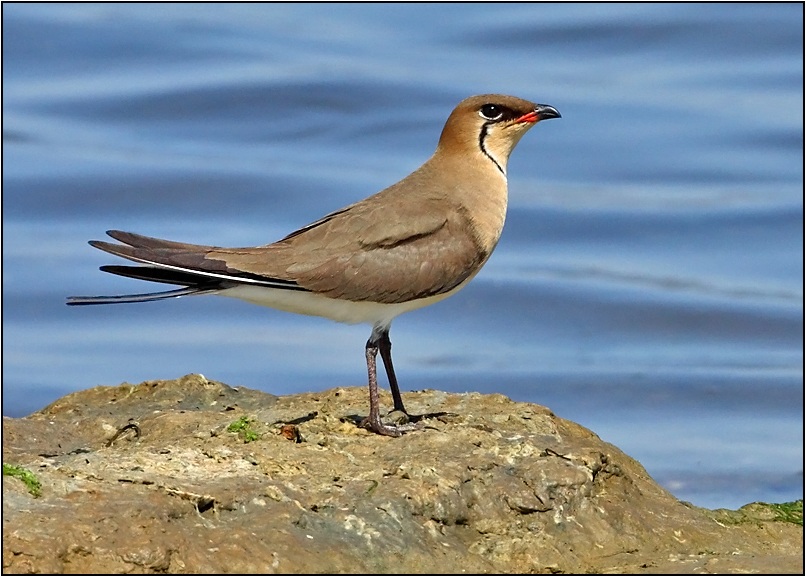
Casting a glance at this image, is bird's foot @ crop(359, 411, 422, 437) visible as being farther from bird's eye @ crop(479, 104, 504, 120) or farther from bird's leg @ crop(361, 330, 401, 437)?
bird's eye @ crop(479, 104, 504, 120)

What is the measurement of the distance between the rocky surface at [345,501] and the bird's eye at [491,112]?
1.96 meters

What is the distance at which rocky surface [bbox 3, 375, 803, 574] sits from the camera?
6000 mm

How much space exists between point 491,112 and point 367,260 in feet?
4.95

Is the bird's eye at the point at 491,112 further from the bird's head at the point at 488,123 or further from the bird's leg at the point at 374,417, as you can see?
the bird's leg at the point at 374,417

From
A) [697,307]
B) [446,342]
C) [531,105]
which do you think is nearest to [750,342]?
[697,307]

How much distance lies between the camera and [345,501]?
6562 mm

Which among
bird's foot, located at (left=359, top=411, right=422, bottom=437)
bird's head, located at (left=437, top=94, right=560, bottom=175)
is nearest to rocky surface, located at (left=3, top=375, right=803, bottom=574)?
bird's foot, located at (left=359, top=411, right=422, bottom=437)

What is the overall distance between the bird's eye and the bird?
430 millimetres

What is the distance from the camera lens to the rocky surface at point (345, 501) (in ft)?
19.7

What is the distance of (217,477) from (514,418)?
189cm

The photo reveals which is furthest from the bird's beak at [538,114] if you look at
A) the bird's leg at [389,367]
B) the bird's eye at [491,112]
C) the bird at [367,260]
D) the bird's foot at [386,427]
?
the bird's foot at [386,427]

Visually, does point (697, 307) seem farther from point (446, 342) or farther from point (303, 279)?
point (303, 279)

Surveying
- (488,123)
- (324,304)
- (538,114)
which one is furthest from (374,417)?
(538,114)

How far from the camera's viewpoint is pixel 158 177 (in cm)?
1745
